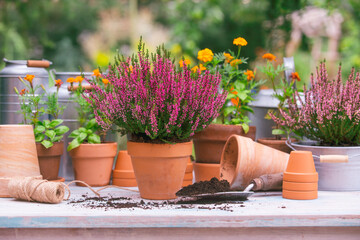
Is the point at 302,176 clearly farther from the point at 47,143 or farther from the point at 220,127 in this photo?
the point at 47,143

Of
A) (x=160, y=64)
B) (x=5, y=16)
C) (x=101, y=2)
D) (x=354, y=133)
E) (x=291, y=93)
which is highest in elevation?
(x=101, y=2)

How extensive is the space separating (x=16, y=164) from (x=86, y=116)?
18.6 inches

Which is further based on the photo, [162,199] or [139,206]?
[162,199]

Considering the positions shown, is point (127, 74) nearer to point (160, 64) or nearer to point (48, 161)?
point (160, 64)

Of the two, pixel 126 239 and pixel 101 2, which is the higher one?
pixel 101 2

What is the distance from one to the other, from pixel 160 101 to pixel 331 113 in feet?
2.30

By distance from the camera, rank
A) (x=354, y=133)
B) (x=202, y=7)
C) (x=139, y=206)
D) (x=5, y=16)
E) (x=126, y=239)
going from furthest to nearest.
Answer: (x=202, y=7) → (x=5, y=16) → (x=354, y=133) → (x=139, y=206) → (x=126, y=239)

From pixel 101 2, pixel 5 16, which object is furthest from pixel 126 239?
pixel 101 2

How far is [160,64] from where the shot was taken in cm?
158

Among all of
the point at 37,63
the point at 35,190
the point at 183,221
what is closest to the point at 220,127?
the point at 183,221

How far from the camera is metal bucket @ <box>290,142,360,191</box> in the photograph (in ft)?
5.83

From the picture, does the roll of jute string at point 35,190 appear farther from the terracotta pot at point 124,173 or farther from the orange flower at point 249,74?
the orange flower at point 249,74

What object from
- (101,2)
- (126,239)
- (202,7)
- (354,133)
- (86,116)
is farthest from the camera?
(101,2)

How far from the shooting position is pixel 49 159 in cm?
189
